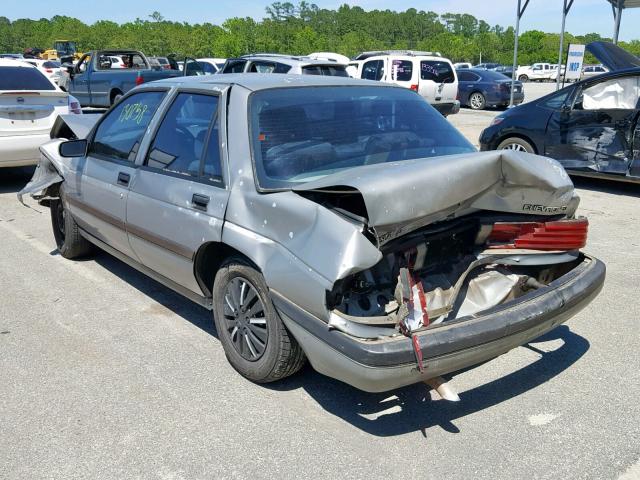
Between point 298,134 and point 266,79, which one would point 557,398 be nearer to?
point 298,134

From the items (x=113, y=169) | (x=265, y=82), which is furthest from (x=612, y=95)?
(x=113, y=169)

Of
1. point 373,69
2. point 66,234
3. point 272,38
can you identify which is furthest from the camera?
point 272,38

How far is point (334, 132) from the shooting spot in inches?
146

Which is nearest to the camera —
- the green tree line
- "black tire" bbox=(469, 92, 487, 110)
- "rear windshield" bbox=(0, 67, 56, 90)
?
"rear windshield" bbox=(0, 67, 56, 90)

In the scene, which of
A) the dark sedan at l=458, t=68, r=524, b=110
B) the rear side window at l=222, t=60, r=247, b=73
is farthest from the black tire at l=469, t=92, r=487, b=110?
the rear side window at l=222, t=60, r=247, b=73

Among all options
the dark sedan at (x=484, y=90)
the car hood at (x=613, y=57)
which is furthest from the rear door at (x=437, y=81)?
the car hood at (x=613, y=57)

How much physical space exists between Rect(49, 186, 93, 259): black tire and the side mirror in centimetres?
74

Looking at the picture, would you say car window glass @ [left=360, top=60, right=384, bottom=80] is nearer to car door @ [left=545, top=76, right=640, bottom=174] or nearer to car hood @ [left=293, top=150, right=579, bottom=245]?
car door @ [left=545, top=76, right=640, bottom=174]

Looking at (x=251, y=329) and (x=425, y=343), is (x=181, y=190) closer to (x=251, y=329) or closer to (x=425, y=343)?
(x=251, y=329)

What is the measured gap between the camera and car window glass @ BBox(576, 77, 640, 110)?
812 centimetres

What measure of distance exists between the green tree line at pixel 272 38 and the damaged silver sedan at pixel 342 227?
5208 centimetres

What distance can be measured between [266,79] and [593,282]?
2.24 meters

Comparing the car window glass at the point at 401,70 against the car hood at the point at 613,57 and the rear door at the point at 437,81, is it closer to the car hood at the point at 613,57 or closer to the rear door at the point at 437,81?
the rear door at the point at 437,81

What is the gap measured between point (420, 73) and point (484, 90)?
5682 mm
